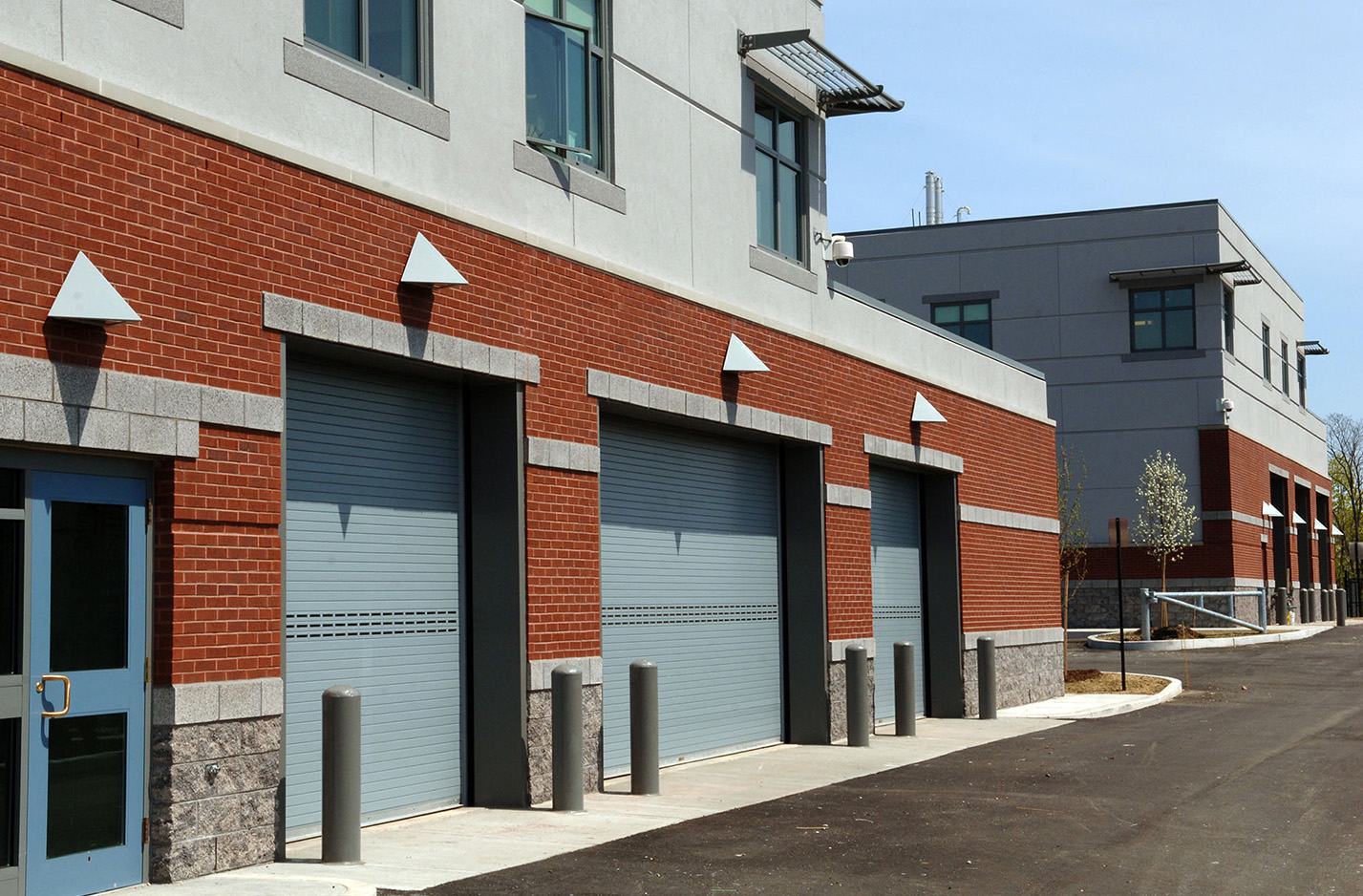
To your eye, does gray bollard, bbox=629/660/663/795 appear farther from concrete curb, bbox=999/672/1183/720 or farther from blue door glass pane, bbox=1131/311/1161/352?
blue door glass pane, bbox=1131/311/1161/352

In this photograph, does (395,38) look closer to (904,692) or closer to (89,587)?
(89,587)

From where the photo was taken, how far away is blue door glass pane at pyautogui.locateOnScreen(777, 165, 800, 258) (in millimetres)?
18641

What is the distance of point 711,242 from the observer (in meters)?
16.5

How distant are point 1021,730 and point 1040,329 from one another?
29009 millimetres

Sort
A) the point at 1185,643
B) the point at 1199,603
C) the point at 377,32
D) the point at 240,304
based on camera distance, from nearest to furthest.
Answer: the point at 240,304, the point at 377,32, the point at 1185,643, the point at 1199,603

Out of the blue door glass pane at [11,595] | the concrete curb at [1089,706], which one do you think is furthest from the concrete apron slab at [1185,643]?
the blue door glass pane at [11,595]

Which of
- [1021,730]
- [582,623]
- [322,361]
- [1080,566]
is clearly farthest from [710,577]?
[1080,566]

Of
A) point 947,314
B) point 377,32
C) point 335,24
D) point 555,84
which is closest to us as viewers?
point 335,24

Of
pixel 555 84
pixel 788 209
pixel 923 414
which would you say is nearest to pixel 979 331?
pixel 923 414

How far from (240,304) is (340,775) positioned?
306 cm

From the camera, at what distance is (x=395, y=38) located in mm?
11758

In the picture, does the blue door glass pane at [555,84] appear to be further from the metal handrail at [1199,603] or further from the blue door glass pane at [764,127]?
the metal handrail at [1199,603]

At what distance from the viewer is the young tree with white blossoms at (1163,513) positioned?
4350 centimetres

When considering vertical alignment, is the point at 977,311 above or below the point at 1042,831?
above
